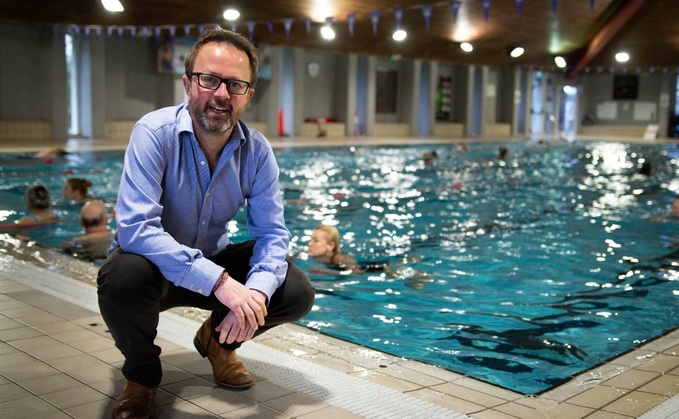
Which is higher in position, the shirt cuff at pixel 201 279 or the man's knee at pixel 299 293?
the shirt cuff at pixel 201 279

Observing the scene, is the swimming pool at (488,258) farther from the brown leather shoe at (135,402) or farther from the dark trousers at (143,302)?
the brown leather shoe at (135,402)

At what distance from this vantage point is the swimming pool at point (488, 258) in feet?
14.0

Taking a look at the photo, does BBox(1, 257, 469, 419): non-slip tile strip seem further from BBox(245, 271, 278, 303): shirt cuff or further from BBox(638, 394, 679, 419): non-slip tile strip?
BBox(638, 394, 679, 419): non-slip tile strip

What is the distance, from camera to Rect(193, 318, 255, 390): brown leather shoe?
9.41 ft

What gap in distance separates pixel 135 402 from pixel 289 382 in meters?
0.68

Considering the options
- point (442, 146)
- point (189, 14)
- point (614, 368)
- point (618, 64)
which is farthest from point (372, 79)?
point (614, 368)

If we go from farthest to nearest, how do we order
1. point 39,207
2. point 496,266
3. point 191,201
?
1. point 39,207
2. point 496,266
3. point 191,201

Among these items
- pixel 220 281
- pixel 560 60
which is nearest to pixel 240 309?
pixel 220 281

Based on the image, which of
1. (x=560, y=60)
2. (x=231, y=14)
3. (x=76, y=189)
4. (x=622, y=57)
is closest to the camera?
(x=76, y=189)

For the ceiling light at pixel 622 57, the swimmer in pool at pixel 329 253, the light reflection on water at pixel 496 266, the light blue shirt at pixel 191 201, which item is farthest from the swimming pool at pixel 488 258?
the ceiling light at pixel 622 57

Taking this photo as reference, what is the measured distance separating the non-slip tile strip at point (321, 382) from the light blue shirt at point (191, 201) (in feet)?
1.73

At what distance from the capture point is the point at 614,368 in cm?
348

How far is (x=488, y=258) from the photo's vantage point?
7016 mm

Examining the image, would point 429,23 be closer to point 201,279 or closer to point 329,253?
point 329,253
